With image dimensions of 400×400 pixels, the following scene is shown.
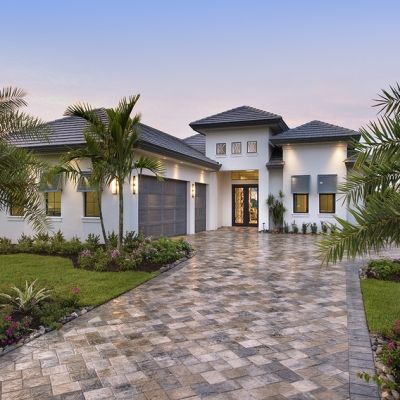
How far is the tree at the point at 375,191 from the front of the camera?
320 cm

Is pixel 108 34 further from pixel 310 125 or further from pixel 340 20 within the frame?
pixel 310 125

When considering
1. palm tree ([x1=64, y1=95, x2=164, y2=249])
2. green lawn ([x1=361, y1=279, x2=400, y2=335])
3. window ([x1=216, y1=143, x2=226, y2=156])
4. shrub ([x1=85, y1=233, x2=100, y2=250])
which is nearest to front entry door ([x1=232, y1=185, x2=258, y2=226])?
window ([x1=216, y1=143, x2=226, y2=156])

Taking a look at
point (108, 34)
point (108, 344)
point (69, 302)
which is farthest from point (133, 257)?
point (108, 34)

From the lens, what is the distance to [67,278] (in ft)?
28.9

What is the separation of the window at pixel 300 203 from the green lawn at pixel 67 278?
1357 cm

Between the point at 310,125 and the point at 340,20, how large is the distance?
33.5 ft

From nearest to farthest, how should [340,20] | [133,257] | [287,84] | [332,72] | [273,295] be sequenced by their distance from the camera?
[273,295] → [133,257] → [340,20] → [332,72] → [287,84]

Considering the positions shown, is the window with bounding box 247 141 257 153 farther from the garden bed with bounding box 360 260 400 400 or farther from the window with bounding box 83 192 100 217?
the garden bed with bounding box 360 260 400 400

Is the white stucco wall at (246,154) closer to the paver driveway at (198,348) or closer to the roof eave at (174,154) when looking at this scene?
the roof eave at (174,154)

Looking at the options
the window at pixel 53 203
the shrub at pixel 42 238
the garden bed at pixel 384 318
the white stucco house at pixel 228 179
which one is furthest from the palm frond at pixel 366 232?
the window at pixel 53 203

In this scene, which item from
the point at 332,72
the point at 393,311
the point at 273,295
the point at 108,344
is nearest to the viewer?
the point at 108,344

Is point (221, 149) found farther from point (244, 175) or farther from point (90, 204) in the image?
point (90, 204)

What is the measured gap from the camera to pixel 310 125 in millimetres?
21391

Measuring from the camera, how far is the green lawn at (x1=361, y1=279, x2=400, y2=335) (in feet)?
18.8
